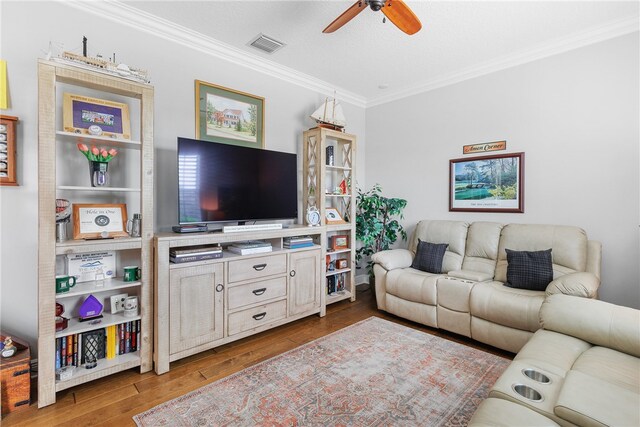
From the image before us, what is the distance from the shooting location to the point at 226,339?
248 centimetres

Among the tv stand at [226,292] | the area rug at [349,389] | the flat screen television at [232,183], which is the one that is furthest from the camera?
the flat screen television at [232,183]

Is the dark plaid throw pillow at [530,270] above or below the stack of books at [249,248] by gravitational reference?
below

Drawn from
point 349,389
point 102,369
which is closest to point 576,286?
point 349,389

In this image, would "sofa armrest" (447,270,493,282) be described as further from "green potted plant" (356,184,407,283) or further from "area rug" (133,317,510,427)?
"green potted plant" (356,184,407,283)

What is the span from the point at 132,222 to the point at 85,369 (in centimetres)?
97

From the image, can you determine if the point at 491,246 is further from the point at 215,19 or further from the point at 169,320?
the point at 215,19

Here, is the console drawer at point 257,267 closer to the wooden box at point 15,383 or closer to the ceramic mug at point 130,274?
the ceramic mug at point 130,274

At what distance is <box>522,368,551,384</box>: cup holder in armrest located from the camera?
1.34 meters

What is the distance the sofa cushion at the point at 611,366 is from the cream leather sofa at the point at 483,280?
1.96 feet

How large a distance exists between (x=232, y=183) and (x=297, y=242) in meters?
0.83

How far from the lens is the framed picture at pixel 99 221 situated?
2014 millimetres

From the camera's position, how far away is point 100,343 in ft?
6.86

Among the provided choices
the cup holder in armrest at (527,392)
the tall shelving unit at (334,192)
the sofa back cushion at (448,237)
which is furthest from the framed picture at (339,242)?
the cup holder in armrest at (527,392)

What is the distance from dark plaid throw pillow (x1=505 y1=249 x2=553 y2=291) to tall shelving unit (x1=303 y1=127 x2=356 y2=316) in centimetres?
164
